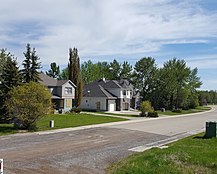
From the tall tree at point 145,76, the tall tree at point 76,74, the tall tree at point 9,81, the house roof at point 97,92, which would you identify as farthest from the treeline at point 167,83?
the tall tree at point 9,81

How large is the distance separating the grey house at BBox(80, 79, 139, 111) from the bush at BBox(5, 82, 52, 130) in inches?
1234

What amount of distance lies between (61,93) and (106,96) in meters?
11.3

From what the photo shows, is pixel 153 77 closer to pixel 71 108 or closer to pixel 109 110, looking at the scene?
pixel 109 110

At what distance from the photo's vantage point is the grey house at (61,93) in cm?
4671

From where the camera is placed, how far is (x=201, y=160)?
13.0 m

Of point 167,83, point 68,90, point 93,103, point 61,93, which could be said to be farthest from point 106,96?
point 167,83

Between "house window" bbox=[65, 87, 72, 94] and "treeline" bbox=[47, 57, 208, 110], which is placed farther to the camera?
"treeline" bbox=[47, 57, 208, 110]

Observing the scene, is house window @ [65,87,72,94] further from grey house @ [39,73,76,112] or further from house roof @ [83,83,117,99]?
house roof @ [83,83,117,99]

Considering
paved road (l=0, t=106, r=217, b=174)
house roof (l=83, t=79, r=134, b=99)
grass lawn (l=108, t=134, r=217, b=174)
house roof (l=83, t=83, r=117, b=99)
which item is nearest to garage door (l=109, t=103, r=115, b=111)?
house roof (l=83, t=83, r=117, b=99)

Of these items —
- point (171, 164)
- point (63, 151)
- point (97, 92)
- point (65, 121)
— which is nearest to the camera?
point (171, 164)

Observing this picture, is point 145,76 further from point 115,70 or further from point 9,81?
point 9,81

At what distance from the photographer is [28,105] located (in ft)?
78.3

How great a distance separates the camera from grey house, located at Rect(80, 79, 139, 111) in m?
56.3

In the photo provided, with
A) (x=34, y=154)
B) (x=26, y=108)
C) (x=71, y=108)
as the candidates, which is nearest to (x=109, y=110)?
(x=71, y=108)
